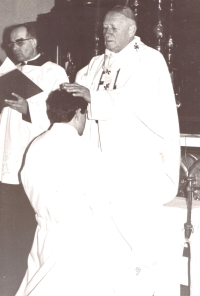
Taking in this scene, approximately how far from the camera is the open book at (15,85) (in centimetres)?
362

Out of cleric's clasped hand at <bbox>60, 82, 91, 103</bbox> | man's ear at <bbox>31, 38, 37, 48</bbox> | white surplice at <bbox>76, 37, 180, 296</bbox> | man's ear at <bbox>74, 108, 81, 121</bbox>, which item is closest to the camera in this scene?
cleric's clasped hand at <bbox>60, 82, 91, 103</bbox>

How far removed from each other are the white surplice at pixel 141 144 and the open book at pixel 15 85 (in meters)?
0.54

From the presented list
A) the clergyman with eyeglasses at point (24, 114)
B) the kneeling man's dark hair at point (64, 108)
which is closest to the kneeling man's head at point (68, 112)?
the kneeling man's dark hair at point (64, 108)

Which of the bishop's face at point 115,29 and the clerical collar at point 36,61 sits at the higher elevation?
the bishop's face at point 115,29

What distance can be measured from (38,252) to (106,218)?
18.2 inches

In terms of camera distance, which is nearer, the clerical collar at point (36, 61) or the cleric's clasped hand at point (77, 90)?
the cleric's clasped hand at point (77, 90)

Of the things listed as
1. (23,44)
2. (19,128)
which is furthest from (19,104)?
(23,44)

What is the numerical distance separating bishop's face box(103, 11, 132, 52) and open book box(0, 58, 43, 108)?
2.13 feet

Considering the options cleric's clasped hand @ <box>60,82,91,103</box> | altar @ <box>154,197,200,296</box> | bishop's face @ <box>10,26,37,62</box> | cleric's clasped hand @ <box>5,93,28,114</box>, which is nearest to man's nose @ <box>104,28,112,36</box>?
cleric's clasped hand @ <box>60,82,91,103</box>

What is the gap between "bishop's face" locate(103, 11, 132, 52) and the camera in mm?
3508

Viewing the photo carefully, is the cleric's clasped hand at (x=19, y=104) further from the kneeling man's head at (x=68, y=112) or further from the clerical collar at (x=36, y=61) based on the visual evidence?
the kneeling man's head at (x=68, y=112)

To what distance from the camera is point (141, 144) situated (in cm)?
361

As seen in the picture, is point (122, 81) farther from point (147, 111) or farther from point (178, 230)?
point (178, 230)

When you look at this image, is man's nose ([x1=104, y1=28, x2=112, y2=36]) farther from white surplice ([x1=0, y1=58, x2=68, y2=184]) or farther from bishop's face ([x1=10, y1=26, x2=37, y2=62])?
bishop's face ([x1=10, y1=26, x2=37, y2=62])
